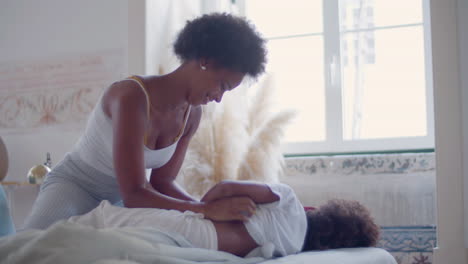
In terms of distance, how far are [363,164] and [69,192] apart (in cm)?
188

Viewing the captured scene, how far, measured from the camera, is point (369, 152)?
313 centimetres

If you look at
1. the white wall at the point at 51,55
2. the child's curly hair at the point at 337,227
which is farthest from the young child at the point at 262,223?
the white wall at the point at 51,55

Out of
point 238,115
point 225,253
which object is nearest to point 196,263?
point 225,253

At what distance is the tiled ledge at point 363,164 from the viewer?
113 inches

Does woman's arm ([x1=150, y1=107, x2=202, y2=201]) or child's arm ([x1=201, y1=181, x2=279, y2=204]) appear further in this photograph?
woman's arm ([x1=150, y1=107, x2=202, y2=201])

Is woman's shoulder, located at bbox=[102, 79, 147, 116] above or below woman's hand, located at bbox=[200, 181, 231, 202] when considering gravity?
above

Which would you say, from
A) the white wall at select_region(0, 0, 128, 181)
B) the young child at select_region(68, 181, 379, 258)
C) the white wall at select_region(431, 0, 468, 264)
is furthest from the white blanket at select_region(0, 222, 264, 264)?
the white wall at select_region(0, 0, 128, 181)

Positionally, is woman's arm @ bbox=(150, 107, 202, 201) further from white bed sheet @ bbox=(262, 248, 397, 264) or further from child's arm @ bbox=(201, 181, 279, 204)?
white bed sheet @ bbox=(262, 248, 397, 264)

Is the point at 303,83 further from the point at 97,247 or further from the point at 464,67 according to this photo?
the point at 97,247

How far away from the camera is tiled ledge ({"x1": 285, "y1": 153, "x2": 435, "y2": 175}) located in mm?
2867

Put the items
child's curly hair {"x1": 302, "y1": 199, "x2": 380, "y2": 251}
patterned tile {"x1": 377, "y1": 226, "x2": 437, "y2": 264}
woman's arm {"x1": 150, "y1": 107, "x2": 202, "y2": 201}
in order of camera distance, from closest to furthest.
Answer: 1. child's curly hair {"x1": 302, "y1": 199, "x2": 380, "y2": 251}
2. woman's arm {"x1": 150, "y1": 107, "x2": 202, "y2": 201}
3. patterned tile {"x1": 377, "y1": 226, "x2": 437, "y2": 264}

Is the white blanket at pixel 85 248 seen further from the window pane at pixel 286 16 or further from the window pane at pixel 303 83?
the window pane at pixel 286 16

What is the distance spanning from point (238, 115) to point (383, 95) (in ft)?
3.30

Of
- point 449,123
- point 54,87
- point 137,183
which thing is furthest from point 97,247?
point 54,87
